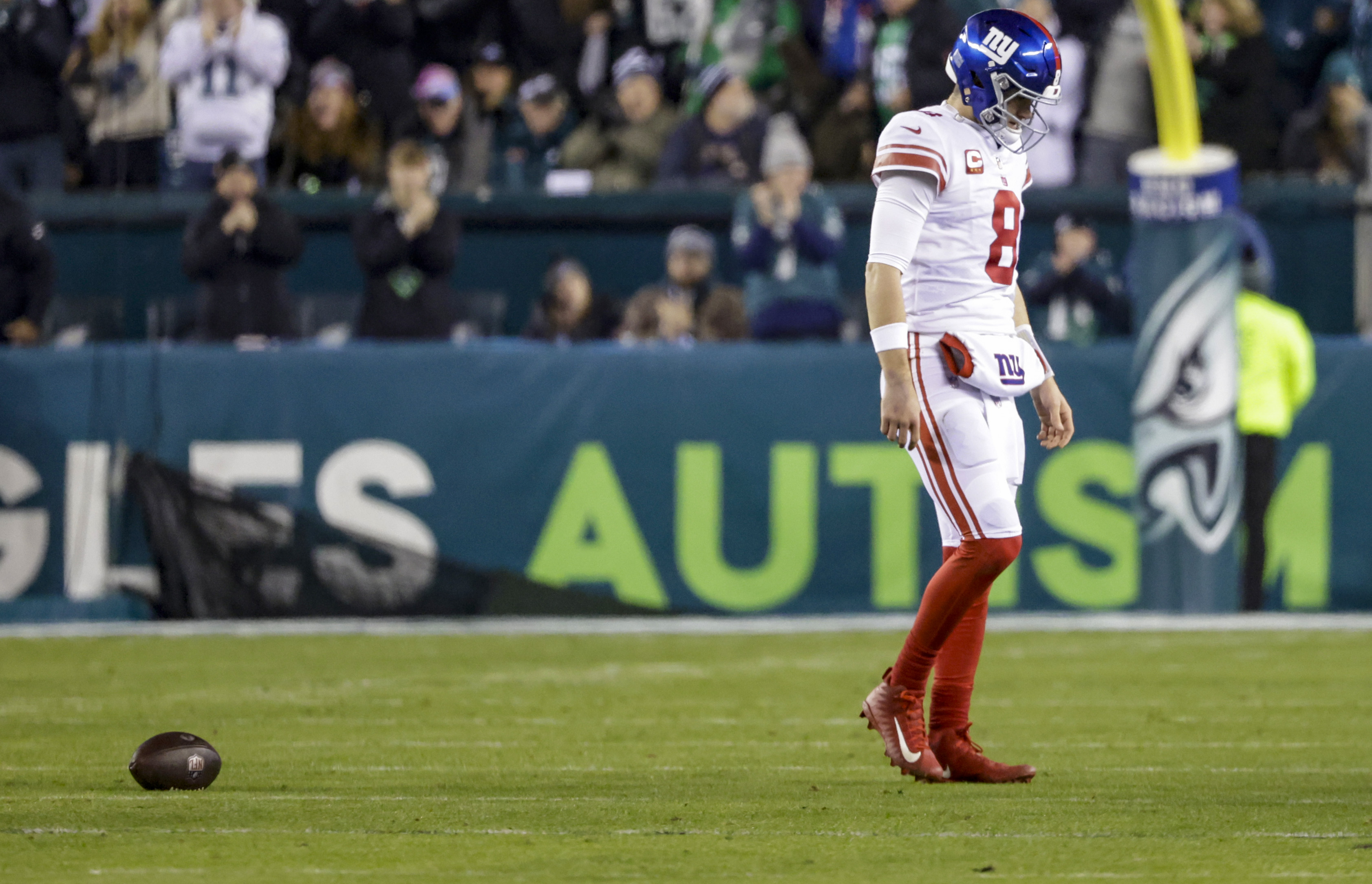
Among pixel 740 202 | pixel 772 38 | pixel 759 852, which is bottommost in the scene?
pixel 759 852

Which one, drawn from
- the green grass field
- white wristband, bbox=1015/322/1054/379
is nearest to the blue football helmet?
white wristband, bbox=1015/322/1054/379

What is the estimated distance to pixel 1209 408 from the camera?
12336 mm

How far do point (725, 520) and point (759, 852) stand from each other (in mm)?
7352

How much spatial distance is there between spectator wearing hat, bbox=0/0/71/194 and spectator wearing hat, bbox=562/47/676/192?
349 centimetres

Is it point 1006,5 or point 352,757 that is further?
point 1006,5

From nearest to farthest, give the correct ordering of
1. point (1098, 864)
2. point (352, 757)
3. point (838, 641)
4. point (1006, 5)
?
point (1098, 864), point (352, 757), point (838, 641), point (1006, 5)

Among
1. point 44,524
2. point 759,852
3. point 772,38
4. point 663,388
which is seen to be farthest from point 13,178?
point 759,852

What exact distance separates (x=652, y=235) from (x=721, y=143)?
0.80m

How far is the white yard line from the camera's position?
11.7 meters

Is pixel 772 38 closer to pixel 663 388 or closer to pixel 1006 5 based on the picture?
pixel 1006 5

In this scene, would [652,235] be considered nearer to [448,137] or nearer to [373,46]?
[448,137]

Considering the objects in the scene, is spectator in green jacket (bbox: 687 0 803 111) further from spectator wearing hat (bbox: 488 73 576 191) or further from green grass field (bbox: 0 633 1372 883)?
green grass field (bbox: 0 633 1372 883)

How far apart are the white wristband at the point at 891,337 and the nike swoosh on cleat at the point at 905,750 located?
1.07 metres

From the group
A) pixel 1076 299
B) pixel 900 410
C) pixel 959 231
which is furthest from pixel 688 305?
pixel 900 410
